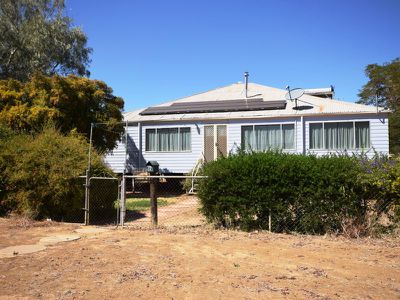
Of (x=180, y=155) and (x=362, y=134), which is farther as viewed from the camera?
(x=180, y=155)

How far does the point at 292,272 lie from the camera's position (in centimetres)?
583

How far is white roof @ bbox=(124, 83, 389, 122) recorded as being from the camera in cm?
1805

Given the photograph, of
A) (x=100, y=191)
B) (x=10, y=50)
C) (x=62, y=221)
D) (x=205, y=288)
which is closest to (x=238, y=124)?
(x=100, y=191)

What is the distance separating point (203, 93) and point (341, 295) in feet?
66.1

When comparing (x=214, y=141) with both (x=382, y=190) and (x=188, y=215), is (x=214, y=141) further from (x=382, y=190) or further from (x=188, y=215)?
(x=382, y=190)

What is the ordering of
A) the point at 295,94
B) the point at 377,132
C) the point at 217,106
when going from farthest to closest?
the point at 217,106 < the point at 295,94 < the point at 377,132

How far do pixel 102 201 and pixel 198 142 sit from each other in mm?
8150

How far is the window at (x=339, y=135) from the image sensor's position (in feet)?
58.1

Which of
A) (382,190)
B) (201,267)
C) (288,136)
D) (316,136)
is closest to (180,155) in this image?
(288,136)

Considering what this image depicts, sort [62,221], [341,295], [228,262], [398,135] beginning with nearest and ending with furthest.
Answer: [341,295] → [228,262] → [62,221] → [398,135]

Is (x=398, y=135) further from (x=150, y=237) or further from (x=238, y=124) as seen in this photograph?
(x=150, y=237)

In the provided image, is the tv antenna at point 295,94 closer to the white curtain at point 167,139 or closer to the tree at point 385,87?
the white curtain at point 167,139

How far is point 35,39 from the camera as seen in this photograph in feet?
87.3

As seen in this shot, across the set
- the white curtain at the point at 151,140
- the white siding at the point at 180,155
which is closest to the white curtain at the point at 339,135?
the white siding at the point at 180,155
